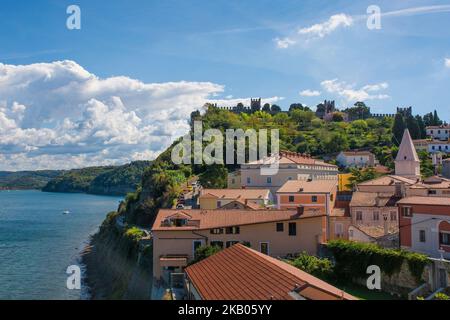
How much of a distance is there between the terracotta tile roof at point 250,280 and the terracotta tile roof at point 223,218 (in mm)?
9282

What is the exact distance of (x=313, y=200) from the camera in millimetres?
41688

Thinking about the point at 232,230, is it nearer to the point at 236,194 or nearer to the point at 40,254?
the point at 236,194

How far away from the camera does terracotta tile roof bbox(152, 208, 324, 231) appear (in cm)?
3127

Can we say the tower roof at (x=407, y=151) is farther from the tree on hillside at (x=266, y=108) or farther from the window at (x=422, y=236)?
the tree on hillside at (x=266, y=108)

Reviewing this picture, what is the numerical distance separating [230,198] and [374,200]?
13162 millimetres

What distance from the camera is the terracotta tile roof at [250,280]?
1414cm

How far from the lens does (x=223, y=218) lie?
3234cm

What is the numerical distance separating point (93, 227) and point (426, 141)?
6416 centimetres

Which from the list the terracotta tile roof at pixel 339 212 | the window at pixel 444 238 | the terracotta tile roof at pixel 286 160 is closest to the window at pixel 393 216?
the terracotta tile roof at pixel 339 212

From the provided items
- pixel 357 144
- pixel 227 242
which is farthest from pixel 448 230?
pixel 357 144

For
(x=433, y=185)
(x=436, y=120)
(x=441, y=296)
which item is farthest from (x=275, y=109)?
(x=441, y=296)

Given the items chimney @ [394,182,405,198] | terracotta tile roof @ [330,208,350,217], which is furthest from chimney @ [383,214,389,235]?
chimney @ [394,182,405,198]
